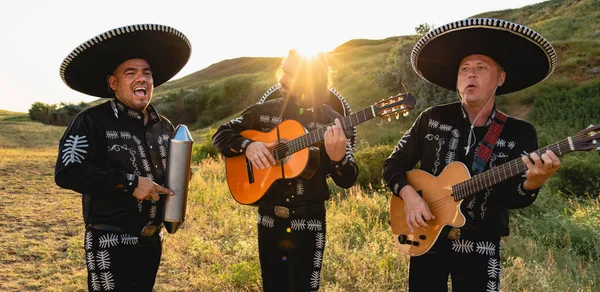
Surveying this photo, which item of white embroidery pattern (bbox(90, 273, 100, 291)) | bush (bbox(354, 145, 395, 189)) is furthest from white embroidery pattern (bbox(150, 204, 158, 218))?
bush (bbox(354, 145, 395, 189))

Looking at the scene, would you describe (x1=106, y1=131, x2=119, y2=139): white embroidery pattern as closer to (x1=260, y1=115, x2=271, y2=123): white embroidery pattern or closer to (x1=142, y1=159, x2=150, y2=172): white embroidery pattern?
(x1=142, y1=159, x2=150, y2=172): white embroidery pattern

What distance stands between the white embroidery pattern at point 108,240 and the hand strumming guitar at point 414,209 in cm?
205

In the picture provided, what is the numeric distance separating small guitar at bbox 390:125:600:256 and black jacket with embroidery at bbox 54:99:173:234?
1825mm

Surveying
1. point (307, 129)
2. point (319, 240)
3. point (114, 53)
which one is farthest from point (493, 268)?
point (114, 53)

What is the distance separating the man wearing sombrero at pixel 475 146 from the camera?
2.71 m

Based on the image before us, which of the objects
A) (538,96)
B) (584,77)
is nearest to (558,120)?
(538,96)

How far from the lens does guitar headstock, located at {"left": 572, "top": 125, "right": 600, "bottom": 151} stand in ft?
8.05

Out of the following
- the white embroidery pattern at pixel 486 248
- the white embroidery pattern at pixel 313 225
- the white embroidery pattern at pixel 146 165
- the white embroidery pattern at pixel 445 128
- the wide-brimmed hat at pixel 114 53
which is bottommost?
the white embroidery pattern at pixel 486 248

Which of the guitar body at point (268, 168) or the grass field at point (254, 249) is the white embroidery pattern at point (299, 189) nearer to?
the guitar body at point (268, 168)

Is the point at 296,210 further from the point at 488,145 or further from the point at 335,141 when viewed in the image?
the point at 488,145

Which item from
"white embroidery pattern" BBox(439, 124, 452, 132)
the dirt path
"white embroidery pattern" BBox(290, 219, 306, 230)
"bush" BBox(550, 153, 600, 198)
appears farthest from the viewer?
"bush" BBox(550, 153, 600, 198)

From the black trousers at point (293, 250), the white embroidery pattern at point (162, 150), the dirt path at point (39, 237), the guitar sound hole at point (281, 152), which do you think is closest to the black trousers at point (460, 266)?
the black trousers at point (293, 250)

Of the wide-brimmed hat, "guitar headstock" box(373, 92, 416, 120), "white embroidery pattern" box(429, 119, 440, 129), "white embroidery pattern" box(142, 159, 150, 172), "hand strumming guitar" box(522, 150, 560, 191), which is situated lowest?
"white embroidery pattern" box(142, 159, 150, 172)

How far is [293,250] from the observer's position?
3084 millimetres
